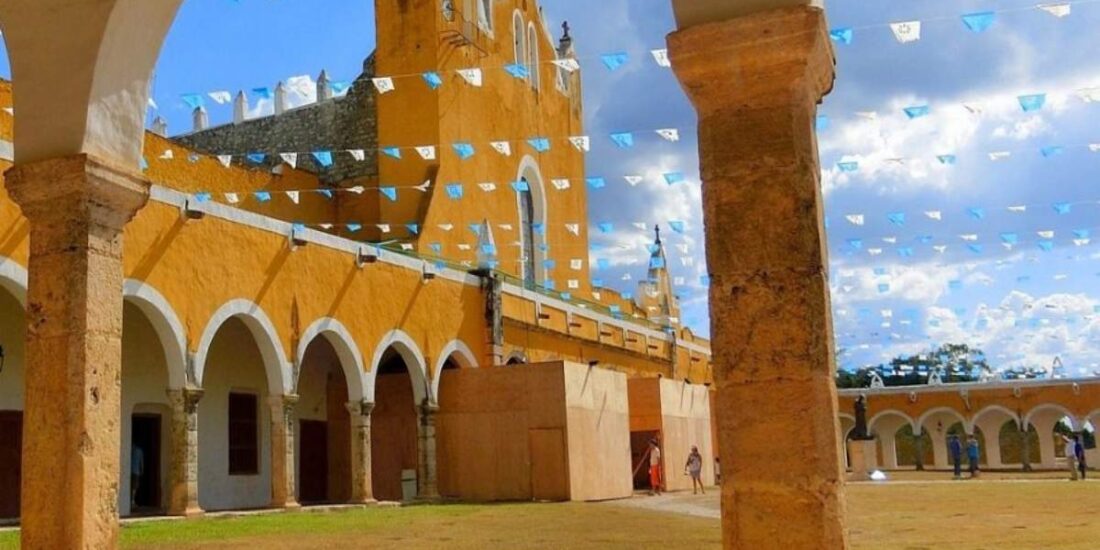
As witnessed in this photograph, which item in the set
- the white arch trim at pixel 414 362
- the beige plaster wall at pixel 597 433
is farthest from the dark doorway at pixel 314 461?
the beige plaster wall at pixel 597 433

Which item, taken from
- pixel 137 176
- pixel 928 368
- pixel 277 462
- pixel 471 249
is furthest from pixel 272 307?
pixel 928 368

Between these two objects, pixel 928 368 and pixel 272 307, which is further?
pixel 928 368

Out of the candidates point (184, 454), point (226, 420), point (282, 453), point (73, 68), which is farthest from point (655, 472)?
point (73, 68)

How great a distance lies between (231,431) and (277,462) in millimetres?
1919

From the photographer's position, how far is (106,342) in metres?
5.78

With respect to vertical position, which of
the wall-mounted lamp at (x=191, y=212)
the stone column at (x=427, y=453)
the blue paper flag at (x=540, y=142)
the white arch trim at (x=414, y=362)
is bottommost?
the stone column at (x=427, y=453)

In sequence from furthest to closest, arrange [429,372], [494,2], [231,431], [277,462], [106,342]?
[494,2]
[429,372]
[231,431]
[277,462]
[106,342]

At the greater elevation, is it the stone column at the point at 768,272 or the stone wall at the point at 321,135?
the stone wall at the point at 321,135

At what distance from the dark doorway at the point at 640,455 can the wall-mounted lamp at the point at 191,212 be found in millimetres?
11277

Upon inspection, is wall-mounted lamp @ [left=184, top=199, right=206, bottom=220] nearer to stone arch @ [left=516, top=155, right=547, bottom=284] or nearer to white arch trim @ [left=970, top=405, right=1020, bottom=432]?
stone arch @ [left=516, top=155, right=547, bottom=284]

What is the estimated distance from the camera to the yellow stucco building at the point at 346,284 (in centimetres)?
1388

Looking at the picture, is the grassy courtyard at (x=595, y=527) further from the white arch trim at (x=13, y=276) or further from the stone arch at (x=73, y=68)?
the stone arch at (x=73, y=68)

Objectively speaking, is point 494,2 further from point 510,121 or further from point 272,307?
point 272,307

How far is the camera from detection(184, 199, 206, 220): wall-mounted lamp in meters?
13.9
